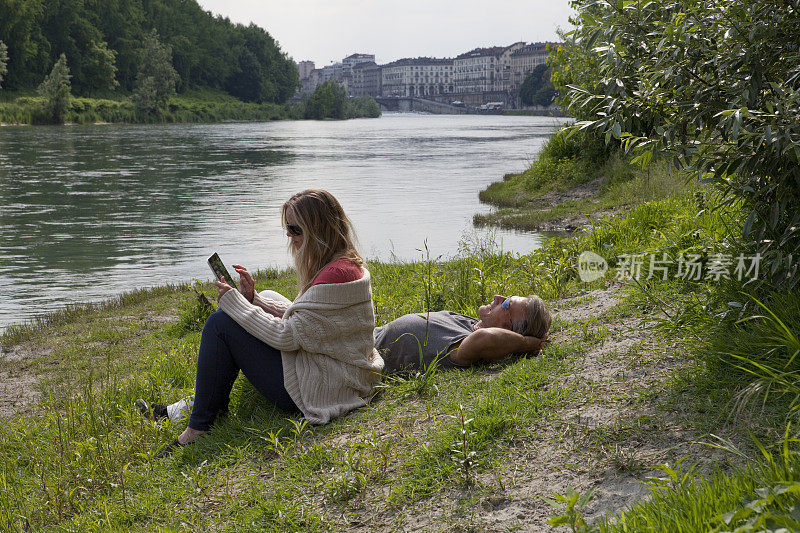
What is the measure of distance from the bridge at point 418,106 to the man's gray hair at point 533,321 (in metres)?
163

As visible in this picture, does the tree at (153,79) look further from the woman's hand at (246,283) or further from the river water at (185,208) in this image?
the woman's hand at (246,283)

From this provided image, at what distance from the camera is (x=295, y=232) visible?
4.53 m

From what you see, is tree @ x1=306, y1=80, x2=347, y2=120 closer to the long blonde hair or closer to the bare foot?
the long blonde hair

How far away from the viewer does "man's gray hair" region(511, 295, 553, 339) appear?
196 inches

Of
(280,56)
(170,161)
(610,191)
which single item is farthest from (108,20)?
(610,191)

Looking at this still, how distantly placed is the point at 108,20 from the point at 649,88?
381ft

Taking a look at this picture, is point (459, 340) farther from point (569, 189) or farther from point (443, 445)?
point (569, 189)

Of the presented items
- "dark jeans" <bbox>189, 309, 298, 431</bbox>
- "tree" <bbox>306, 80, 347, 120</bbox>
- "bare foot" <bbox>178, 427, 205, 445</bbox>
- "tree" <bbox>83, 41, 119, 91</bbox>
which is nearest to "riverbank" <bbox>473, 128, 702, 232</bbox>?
"dark jeans" <bbox>189, 309, 298, 431</bbox>

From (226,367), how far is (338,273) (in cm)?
86

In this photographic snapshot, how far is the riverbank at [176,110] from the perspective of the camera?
7162cm

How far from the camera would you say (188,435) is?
4480 mm

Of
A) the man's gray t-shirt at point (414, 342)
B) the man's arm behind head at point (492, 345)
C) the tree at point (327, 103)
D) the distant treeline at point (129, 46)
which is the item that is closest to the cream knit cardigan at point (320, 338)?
the man's gray t-shirt at point (414, 342)

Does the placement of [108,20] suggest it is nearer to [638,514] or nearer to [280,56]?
[280,56]

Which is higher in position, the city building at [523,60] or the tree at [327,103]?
the city building at [523,60]
